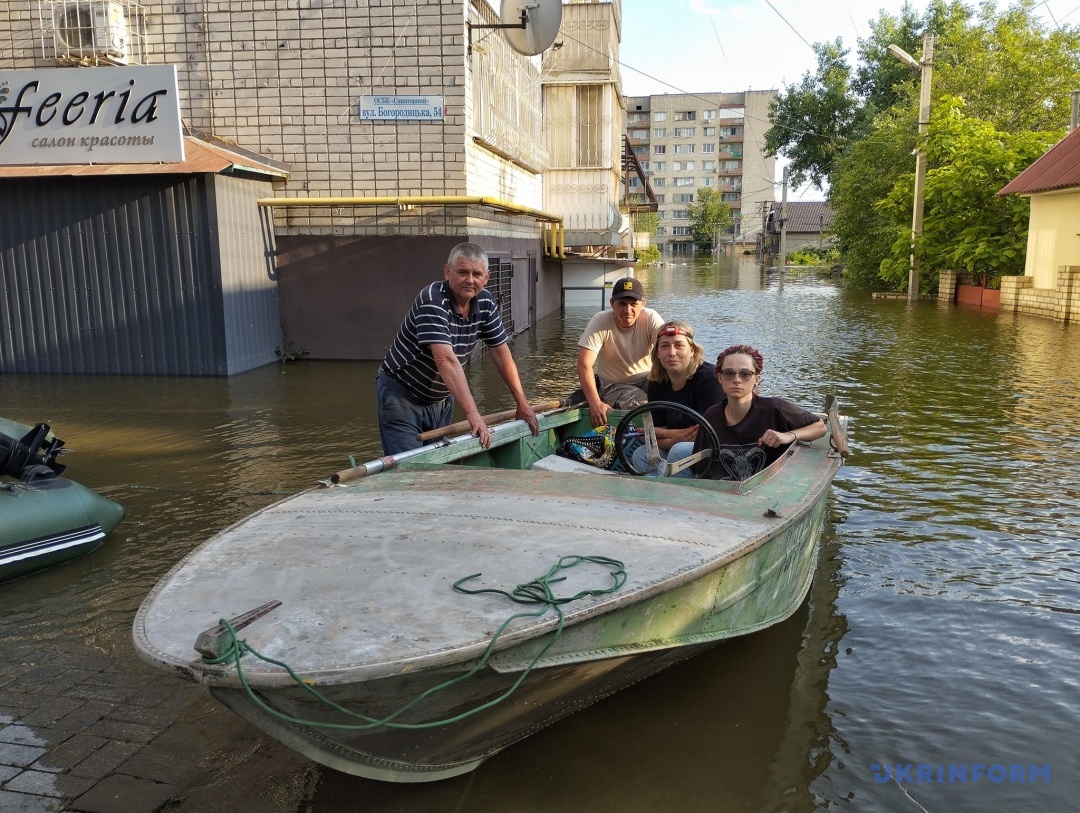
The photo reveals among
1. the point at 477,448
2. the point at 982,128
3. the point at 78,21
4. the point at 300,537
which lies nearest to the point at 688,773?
the point at 300,537

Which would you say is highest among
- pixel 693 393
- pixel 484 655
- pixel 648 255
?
pixel 648 255

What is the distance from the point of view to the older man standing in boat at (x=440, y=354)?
4930 mm

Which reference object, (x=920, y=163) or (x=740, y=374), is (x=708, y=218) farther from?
(x=740, y=374)

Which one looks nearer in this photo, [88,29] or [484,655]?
[484,655]

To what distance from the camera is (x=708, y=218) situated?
3568 inches

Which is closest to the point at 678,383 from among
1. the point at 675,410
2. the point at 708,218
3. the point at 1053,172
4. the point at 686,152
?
the point at 675,410

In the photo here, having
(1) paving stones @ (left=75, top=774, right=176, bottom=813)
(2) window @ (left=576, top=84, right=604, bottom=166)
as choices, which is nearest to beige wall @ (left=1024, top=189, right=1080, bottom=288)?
(2) window @ (left=576, top=84, right=604, bottom=166)

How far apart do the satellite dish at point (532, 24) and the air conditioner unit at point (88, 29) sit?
535 centimetres

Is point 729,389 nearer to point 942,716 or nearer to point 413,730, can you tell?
point 942,716

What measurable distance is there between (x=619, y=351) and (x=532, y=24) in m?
8.35

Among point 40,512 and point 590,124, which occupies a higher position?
point 590,124

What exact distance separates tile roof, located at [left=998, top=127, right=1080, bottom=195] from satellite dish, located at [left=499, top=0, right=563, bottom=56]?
13.6 metres

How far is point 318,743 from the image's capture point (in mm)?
2729

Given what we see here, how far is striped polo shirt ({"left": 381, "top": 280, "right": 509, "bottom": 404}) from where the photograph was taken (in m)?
4.99
